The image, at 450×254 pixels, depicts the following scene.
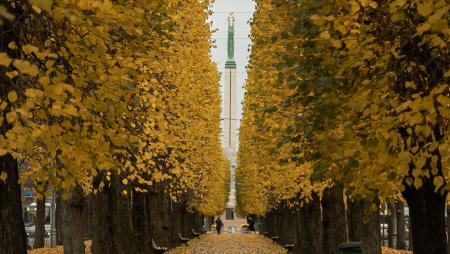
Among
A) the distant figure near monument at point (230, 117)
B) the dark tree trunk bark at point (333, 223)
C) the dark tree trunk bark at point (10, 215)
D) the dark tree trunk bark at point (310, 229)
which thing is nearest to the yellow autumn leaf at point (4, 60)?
the dark tree trunk bark at point (10, 215)

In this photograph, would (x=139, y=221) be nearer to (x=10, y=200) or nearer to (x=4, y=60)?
(x=10, y=200)

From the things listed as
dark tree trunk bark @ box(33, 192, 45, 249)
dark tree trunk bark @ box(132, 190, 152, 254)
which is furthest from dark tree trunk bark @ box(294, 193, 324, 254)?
dark tree trunk bark @ box(33, 192, 45, 249)

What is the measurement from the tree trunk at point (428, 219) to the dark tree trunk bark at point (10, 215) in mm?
5796

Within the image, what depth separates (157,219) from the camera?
22719 millimetres

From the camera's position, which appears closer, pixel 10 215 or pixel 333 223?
pixel 10 215

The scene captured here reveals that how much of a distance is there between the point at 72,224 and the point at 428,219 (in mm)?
10558

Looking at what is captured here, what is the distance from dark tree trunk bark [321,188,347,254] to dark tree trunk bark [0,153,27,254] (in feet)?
38.6

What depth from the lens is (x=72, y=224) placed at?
15.4 m

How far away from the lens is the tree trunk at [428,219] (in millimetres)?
8062

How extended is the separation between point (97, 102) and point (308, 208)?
51.7 feet

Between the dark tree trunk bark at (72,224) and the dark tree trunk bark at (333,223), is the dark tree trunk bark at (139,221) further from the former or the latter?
the dark tree trunk bark at (333,223)

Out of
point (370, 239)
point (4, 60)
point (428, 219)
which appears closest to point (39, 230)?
point (370, 239)

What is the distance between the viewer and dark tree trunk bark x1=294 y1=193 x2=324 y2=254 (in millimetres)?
20812

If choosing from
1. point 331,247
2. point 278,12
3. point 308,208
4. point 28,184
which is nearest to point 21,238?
point 278,12
